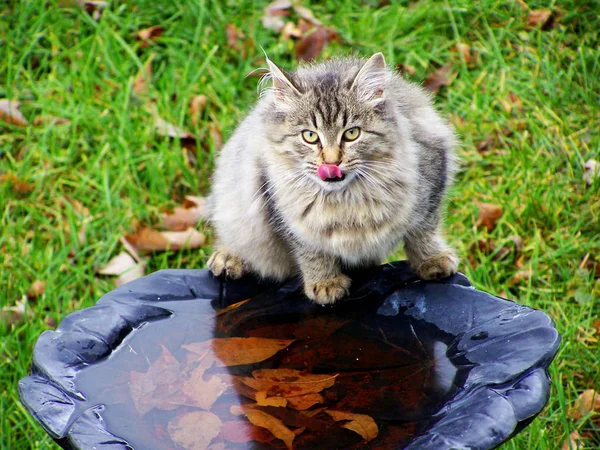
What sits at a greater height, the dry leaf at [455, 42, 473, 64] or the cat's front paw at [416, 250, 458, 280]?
the dry leaf at [455, 42, 473, 64]

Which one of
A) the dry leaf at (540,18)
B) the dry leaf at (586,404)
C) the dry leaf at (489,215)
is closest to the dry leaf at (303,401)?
the dry leaf at (586,404)

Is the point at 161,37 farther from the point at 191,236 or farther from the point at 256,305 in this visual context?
the point at 256,305

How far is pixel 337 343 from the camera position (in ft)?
8.76

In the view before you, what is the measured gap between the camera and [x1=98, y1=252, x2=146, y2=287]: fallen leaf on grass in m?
4.09

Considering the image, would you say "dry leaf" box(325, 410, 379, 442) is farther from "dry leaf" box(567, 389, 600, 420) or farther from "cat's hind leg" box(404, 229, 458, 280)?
"dry leaf" box(567, 389, 600, 420)

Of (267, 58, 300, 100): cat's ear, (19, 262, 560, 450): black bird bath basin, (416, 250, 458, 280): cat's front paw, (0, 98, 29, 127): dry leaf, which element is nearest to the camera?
(19, 262, 560, 450): black bird bath basin

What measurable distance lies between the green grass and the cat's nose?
1.30m

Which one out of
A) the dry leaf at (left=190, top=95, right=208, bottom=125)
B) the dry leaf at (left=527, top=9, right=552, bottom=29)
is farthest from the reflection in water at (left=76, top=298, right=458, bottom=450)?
the dry leaf at (left=527, top=9, right=552, bottom=29)

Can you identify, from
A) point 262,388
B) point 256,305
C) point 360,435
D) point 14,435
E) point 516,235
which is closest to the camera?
point 360,435

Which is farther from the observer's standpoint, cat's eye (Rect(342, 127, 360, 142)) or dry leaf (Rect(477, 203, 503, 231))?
dry leaf (Rect(477, 203, 503, 231))

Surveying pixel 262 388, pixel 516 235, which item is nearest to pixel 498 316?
pixel 262 388

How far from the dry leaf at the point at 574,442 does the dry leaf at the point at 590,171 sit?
1.53 m

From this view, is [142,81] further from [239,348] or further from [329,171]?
[239,348]

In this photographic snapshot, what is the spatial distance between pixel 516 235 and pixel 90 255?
2.28m
